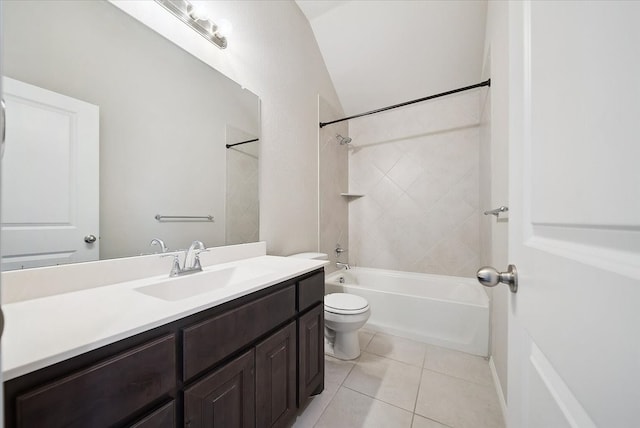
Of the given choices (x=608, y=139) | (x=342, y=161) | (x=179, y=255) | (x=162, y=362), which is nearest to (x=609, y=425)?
(x=608, y=139)

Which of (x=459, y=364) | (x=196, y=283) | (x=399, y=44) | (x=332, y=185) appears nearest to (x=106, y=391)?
(x=196, y=283)

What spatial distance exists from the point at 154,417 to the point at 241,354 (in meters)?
0.30

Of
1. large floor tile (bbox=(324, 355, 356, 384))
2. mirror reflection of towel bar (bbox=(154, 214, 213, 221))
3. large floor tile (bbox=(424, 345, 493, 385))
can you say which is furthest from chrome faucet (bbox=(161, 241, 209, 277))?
large floor tile (bbox=(424, 345, 493, 385))

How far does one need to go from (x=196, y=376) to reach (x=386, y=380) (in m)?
1.32

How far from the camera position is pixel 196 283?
1.13 m

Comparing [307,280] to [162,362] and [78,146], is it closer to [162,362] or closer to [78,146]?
[162,362]

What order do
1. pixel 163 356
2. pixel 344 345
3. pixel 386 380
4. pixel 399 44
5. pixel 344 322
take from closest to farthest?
1. pixel 163 356
2. pixel 386 380
3. pixel 344 322
4. pixel 344 345
5. pixel 399 44

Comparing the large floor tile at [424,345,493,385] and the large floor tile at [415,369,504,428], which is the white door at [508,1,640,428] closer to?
the large floor tile at [415,369,504,428]

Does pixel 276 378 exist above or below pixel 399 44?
below

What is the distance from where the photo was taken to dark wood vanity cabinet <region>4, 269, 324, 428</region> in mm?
510

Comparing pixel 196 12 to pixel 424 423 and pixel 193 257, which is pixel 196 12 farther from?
pixel 424 423

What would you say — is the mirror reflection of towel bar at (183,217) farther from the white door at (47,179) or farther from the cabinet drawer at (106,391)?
the cabinet drawer at (106,391)

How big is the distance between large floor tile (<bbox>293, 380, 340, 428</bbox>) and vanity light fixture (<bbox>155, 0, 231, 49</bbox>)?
80.8 inches

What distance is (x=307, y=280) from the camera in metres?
1.30
